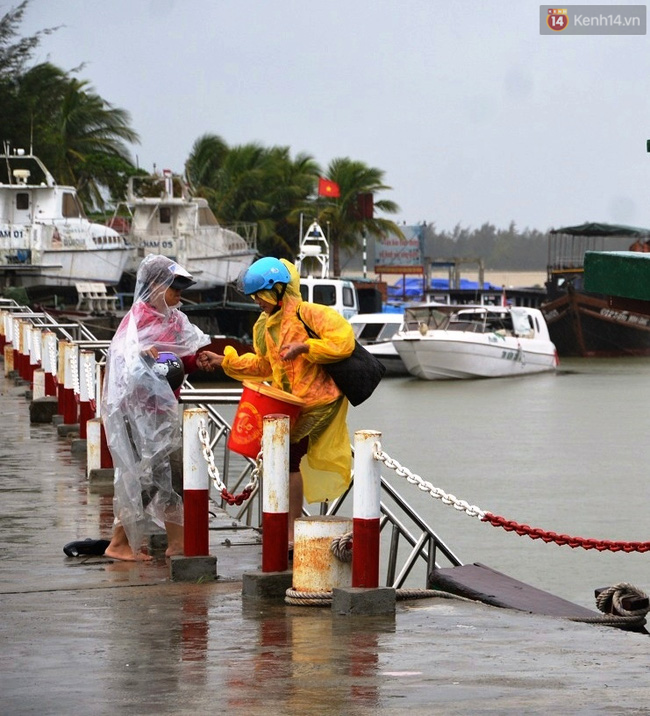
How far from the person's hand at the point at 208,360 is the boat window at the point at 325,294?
4127 cm

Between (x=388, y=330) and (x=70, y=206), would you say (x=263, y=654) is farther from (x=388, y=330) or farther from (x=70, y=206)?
(x=388, y=330)

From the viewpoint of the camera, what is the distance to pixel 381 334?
53.7m

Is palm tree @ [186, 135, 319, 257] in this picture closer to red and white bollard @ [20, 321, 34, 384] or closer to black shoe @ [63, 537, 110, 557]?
red and white bollard @ [20, 321, 34, 384]

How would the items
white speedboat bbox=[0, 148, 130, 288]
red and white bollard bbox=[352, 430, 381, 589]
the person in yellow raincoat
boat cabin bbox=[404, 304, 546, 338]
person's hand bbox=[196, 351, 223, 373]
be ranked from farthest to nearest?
boat cabin bbox=[404, 304, 546, 338], white speedboat bbox=[0, 148, 130, 288], person's hand bbox=[196, 351, 223, 373], the person in yellow raincoat, red and white bollard bbox=[352, 430, 381, 589]

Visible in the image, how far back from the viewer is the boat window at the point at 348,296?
52.3 metres

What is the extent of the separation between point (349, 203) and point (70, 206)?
116ft

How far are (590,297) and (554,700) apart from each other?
59.9 meters

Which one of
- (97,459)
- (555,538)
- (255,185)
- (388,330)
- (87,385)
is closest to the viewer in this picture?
(555,538)

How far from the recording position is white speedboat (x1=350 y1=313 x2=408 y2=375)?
169 ft

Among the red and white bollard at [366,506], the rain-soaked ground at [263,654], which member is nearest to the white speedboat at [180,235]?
the rain-soaked ground at [263,654]

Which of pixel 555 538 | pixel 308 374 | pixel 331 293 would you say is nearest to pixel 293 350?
pixel 308 374

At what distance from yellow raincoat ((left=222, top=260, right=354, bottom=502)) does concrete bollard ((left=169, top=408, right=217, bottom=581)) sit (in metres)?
0.56

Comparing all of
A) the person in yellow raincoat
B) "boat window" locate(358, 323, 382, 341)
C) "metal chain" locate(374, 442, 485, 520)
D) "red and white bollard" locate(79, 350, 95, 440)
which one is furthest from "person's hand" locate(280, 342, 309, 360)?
"boat window" locate(358, 323, 382, 341)

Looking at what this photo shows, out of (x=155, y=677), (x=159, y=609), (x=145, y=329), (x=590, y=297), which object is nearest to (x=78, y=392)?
(x=145, y=329)
